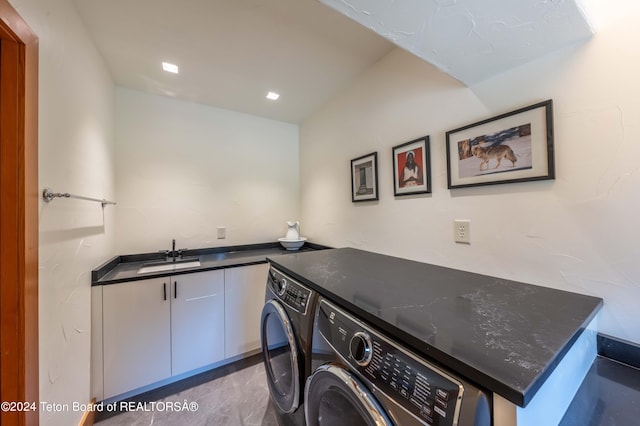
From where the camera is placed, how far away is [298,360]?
1.02 m

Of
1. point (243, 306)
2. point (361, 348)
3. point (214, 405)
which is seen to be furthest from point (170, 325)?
→ point (361, 348)

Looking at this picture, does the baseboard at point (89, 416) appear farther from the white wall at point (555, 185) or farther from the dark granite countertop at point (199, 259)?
the white wall at point (555, 185)

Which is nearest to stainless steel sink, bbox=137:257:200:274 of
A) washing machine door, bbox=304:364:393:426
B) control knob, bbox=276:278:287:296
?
control knob, bbox=276:278:287:296

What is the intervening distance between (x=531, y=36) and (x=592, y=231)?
0.75 m

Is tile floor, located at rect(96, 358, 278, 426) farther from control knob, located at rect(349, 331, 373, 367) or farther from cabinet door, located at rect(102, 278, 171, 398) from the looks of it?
control knob, located at rect(349, 331, 373, 367)

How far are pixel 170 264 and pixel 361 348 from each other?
1.92 m

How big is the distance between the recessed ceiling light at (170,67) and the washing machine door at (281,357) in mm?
1827

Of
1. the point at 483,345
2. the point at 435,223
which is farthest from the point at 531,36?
the point at 483,345

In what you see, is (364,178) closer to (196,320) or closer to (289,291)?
(289,291)

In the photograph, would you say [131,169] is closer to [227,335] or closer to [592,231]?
[227,335]

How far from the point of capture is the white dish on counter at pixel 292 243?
245 cm

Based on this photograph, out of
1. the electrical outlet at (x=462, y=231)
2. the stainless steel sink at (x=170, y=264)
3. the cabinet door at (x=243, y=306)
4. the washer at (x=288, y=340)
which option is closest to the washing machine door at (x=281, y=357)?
the washer at (x=288, y=340)

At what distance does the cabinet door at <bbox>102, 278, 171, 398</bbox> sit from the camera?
1.50 m

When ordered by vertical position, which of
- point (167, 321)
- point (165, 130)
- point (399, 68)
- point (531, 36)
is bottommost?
point (167, 321)
